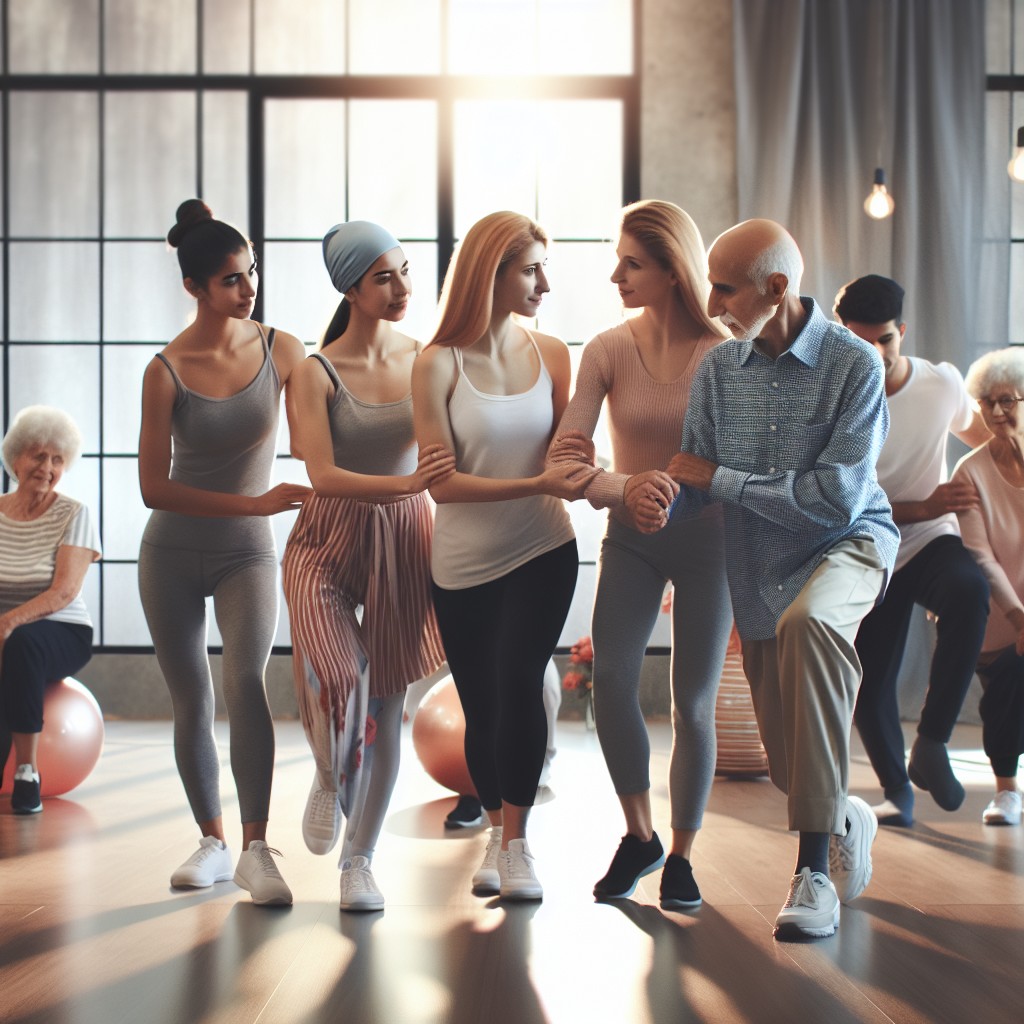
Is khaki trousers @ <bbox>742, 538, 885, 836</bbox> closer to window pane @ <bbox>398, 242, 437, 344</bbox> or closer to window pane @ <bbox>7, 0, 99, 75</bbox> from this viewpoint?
window pane @ <bbox>398, 242, 437, 344</bbox>

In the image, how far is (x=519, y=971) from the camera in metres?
2.37

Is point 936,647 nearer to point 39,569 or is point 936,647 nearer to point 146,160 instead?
point 39,569

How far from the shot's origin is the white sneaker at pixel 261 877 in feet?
9.35

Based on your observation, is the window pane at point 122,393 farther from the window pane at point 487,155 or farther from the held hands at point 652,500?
the held hands at point 652,500

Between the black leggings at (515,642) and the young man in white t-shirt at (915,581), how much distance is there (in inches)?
53.1

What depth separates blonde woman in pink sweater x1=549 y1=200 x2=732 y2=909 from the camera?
112 inches

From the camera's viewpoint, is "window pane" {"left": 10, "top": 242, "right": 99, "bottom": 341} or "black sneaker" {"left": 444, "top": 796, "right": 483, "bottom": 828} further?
"window pane" {"left": 10, "top": 242, "right": 99, "bottom": 341}

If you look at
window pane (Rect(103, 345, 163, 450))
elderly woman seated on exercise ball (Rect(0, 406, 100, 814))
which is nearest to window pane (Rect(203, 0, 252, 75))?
window pane (Rect(103, 345, 163, 450))

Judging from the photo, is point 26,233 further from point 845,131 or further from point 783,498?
point 783,498

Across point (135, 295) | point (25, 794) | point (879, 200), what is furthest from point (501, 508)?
point (135, 295)

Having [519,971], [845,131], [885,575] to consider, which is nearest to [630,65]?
[845,131]

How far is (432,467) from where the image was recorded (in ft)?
8.99

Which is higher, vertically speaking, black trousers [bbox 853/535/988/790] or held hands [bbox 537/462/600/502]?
held hands [bbox 537/462/600/502]

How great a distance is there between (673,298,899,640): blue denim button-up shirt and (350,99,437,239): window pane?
171 inches
